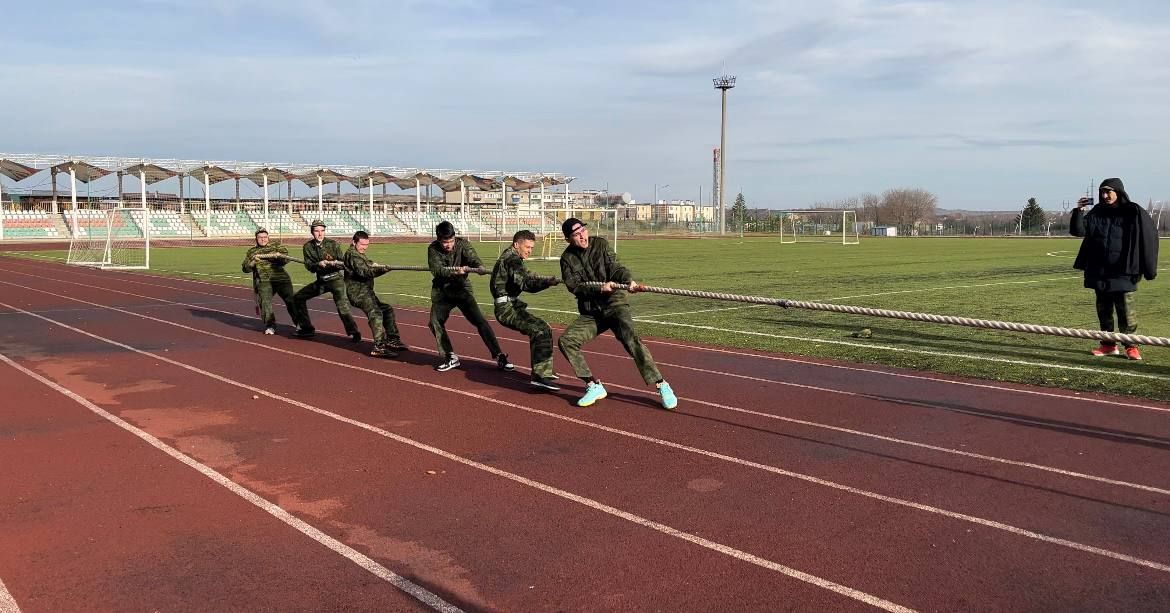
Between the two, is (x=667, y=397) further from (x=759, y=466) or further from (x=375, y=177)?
(x=375, y=177)

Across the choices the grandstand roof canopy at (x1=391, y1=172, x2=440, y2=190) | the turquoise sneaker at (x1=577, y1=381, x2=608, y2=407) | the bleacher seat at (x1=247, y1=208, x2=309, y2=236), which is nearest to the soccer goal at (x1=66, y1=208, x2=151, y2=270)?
the turquoise sneaker at (x1=577, y1=381, x2=608, y2=407)

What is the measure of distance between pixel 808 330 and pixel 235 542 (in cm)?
1009

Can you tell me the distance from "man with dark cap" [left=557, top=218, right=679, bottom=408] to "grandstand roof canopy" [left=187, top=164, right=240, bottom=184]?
68.1 m

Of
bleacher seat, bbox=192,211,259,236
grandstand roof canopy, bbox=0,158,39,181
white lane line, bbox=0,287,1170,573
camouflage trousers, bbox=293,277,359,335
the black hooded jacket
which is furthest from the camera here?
bleacher seat, bbox=192,211,259,236

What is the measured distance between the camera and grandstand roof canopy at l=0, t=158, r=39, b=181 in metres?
63.6

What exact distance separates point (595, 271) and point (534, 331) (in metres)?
1.25

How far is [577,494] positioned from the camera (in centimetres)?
581

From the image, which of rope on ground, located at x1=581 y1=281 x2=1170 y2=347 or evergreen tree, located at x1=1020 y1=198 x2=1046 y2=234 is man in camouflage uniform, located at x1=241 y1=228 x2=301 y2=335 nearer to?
rope on ground, located at x1=581 y1=281 x2=1170 y2=347

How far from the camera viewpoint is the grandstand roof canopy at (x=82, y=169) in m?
63.2

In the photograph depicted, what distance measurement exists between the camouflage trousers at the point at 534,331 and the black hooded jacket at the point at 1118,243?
625 centimetres

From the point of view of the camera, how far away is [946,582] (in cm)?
439

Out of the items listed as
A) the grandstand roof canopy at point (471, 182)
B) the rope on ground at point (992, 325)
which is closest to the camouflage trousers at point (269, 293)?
the rope on ground at point (992, 325)

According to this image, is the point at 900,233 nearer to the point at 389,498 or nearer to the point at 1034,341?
the point at 1034,341

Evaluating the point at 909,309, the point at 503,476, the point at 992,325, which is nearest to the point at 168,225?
the point at 909,309
